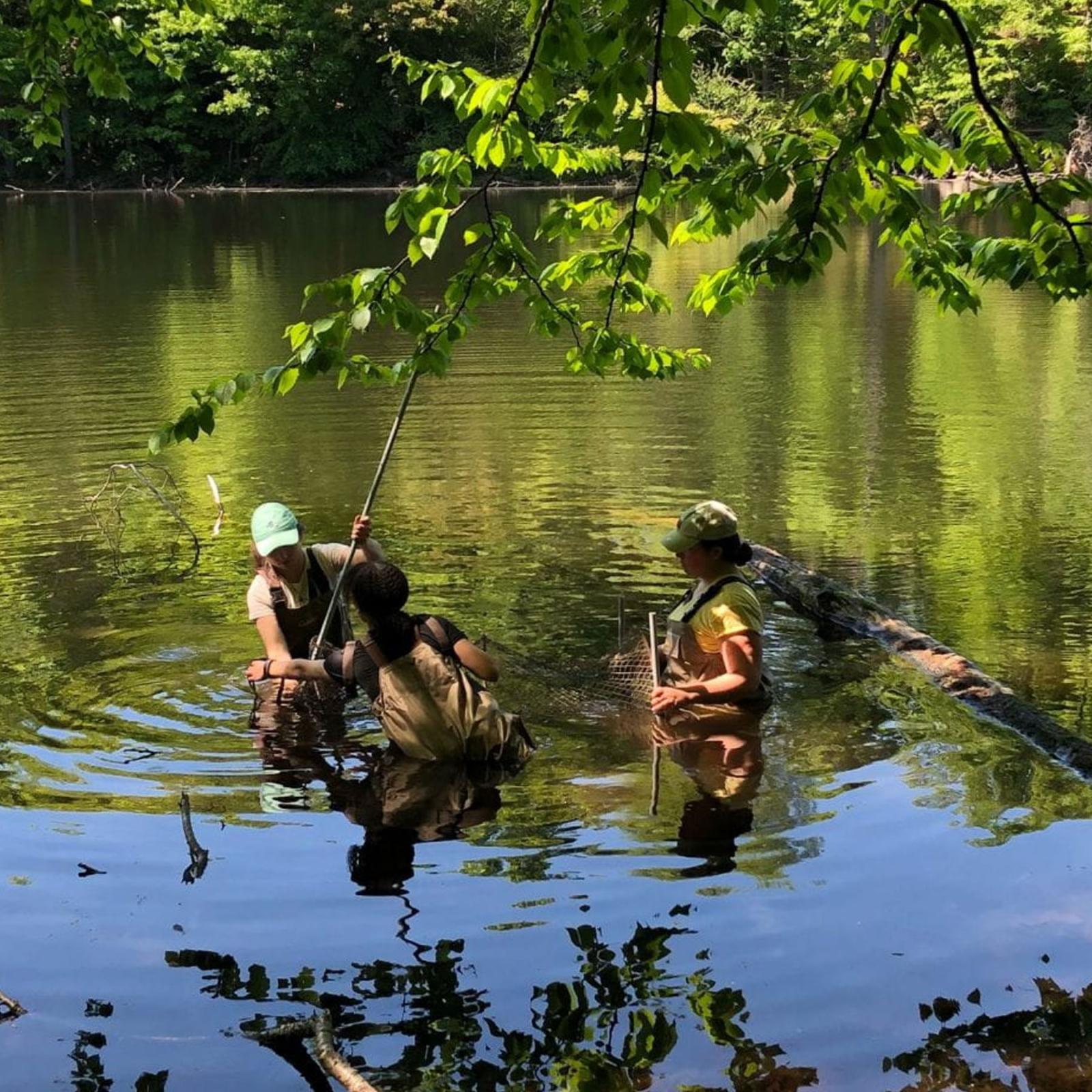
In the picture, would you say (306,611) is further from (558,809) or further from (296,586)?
(558,809)

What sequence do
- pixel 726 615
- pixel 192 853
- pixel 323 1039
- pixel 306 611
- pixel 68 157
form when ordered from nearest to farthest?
pixel 323 1039, pixel 192 853, pixel 726 615, pixel 306 611, pixel 68 157

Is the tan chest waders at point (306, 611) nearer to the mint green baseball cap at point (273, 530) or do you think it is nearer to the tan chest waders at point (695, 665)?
the mint green baseball cap at point (273, 530)

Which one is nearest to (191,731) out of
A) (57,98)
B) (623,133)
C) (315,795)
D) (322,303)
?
(315,795)

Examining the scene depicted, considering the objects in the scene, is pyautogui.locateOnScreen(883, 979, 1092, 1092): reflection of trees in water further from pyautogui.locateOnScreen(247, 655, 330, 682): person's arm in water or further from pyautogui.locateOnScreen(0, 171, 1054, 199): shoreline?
pyautogui.locateOnScreen(0, 171, 1054, 199): shoreline

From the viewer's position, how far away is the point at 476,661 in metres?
6.37

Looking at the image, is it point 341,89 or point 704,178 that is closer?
point 704,178

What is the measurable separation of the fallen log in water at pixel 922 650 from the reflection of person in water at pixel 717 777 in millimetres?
1122

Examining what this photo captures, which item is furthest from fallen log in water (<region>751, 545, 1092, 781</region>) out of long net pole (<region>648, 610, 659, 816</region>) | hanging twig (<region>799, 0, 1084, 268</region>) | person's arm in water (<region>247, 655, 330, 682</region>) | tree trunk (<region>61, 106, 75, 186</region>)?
tree trunk (<region>61, 106, 75, 186</region>)

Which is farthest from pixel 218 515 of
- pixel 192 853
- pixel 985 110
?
pixel 985 110

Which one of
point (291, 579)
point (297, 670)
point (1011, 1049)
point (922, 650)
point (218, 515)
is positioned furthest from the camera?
point (218, 515)

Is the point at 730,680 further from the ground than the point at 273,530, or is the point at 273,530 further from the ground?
the point at 273,530

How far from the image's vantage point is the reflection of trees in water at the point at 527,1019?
14.1 feet

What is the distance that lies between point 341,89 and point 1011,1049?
225 feet

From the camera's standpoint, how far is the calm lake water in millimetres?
4520
